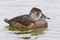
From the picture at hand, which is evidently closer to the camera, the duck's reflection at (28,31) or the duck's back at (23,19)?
the duck's reflection at (28,31)

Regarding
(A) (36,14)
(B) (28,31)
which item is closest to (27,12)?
(A) (36,14)

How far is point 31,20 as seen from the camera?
13383mm

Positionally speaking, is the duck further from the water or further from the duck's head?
the water

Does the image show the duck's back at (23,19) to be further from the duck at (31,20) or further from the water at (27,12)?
the water at (27,12)

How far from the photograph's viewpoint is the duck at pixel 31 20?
13.2 metres

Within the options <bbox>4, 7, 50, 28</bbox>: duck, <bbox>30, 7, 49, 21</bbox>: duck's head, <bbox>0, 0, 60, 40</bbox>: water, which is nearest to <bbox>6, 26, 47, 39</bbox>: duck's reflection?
<bbox>0, 0, 60, 40</bbox>: water

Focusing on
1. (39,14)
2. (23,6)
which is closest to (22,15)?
(39,14)

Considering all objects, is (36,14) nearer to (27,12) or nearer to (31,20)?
(31,20)

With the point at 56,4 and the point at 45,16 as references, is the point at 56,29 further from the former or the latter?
the point at 56,4

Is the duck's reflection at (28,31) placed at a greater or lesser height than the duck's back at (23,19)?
lesser

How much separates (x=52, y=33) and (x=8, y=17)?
8.20 feet

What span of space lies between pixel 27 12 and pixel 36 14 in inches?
33.0

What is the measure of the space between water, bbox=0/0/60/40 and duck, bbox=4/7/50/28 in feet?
0.81

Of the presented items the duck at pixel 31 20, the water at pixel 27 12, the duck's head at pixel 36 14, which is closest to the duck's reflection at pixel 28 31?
the water at pixel 27 12
